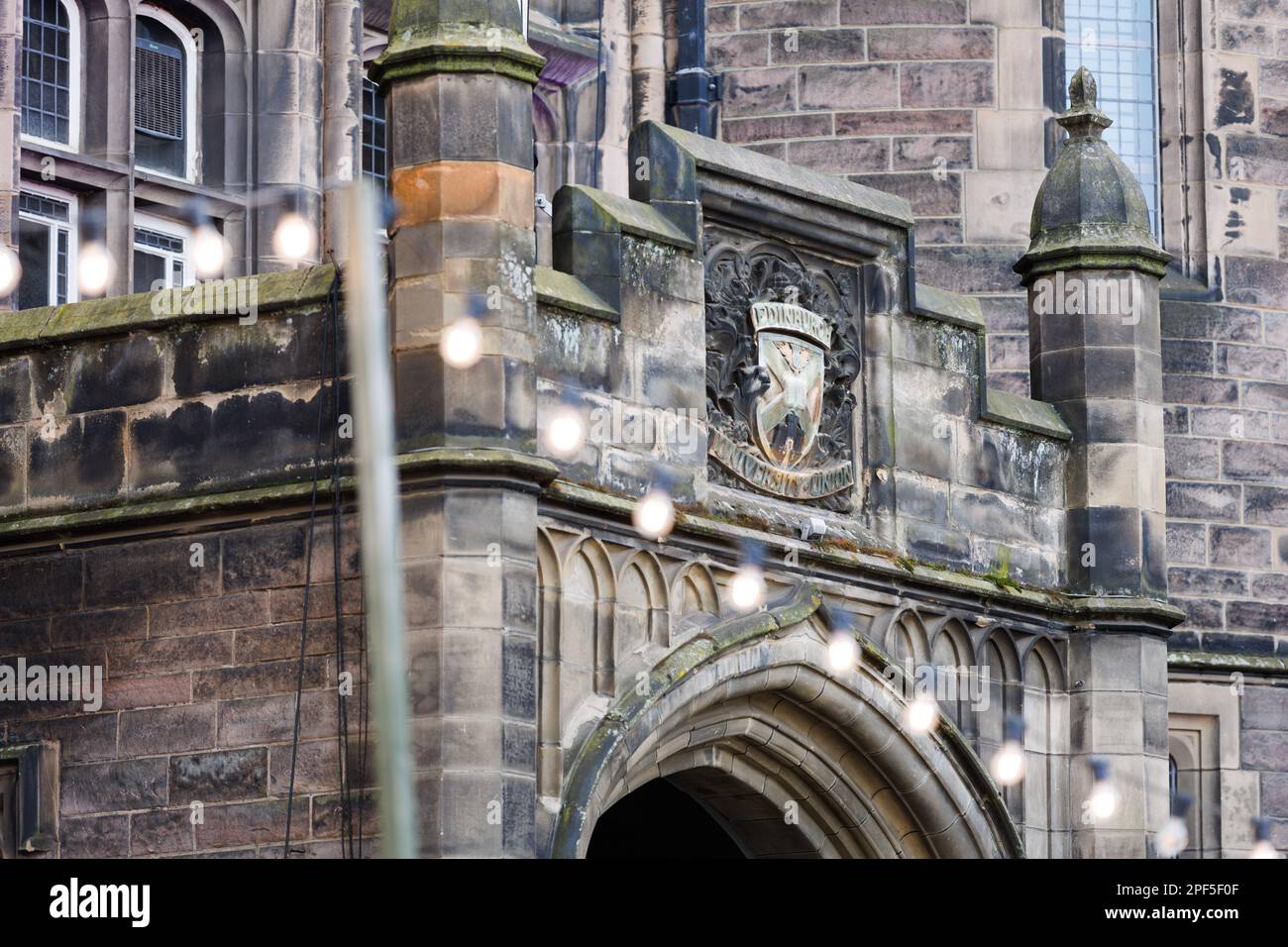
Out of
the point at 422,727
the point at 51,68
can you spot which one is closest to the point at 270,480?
the point at 422,727

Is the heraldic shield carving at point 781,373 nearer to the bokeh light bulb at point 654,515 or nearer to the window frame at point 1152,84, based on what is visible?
the bokeh light bulb at point 654,515

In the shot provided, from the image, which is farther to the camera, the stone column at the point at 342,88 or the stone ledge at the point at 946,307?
the stone column at the point at 342,88

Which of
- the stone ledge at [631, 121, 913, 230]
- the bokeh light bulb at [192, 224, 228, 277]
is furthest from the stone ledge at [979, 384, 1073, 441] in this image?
the bokeh light bulb at [192, 224, 228, 277]

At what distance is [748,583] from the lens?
784 inches

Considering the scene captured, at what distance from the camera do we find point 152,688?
18781 millimetres

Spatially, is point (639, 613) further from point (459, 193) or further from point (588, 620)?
point (459, 193)

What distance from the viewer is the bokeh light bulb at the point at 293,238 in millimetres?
23922

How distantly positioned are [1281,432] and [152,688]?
31.8 feet

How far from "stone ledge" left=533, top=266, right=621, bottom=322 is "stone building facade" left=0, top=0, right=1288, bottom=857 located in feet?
0.08

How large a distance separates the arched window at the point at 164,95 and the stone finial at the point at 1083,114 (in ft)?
18.2

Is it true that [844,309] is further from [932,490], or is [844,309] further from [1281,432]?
[1281,432]

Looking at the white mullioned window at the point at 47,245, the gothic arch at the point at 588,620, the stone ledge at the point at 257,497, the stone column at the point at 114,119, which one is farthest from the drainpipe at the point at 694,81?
the stone ledge at the point at 257,497

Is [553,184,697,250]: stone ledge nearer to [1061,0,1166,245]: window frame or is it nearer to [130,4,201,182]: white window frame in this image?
[130,4,201,182]: white window frame
